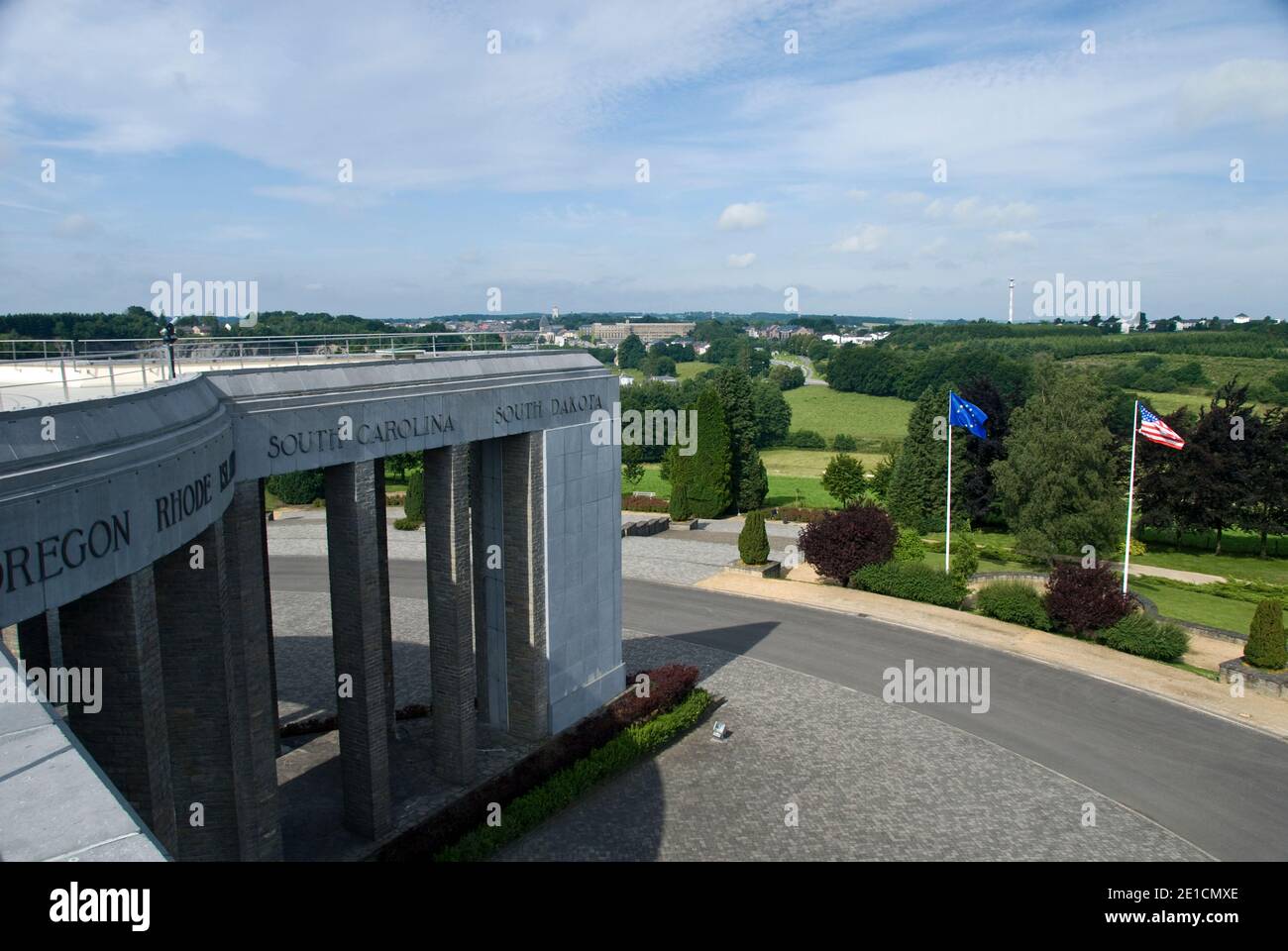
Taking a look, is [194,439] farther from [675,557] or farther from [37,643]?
[675,557]

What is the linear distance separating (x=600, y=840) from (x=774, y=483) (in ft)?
186

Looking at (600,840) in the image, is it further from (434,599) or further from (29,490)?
(29,490)

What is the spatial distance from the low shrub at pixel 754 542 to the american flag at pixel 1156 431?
14789 mm

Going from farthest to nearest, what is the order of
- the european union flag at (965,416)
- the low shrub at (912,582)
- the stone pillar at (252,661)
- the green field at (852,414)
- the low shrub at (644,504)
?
the green field at (852,414), the low shrub at (644,504), the european union flag at (965,416), the low shrub at (912,582), the stone pillar at (252,661)

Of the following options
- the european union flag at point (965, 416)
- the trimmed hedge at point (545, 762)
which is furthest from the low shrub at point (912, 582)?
the trimmed hedge at point (545, 762)

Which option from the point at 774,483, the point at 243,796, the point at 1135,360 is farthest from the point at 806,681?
the point at 1135,360

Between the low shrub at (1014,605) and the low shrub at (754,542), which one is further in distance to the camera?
the low shrub at (754,542)

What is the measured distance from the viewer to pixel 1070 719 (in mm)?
24500

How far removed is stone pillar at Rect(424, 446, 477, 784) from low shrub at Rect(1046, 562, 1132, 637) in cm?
2128

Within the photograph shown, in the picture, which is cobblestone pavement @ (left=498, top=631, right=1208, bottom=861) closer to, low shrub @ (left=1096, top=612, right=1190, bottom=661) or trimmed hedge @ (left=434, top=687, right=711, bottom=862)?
trimmed hedge @ (left=434, top=687, right=711, bottom=862)

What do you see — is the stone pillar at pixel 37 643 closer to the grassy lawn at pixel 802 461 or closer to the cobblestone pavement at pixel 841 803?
the cobblestone pavement at pixel 841 803

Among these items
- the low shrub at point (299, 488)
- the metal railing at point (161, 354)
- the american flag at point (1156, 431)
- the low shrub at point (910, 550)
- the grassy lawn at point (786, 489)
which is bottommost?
the grassy lawn at point (786, 489)

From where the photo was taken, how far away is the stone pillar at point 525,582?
20.2 meters

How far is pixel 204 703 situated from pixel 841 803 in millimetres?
13294
